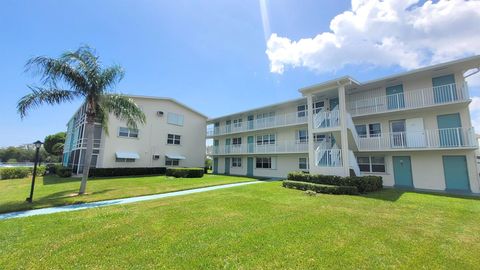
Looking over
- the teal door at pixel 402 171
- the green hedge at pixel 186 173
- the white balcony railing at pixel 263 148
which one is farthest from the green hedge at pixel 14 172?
the teal door at pixel 402 171

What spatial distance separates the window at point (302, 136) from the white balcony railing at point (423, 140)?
5429mm

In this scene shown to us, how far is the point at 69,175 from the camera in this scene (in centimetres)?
2198

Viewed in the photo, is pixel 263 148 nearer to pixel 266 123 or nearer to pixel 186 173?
pixel 266 123

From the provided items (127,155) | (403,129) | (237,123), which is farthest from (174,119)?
(403,129)

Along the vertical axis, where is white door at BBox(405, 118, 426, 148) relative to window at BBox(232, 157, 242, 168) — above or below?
above

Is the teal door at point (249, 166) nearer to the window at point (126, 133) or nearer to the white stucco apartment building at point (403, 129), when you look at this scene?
the white stucco apartment building at point (403, 129)

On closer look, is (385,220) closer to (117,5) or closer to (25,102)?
(117,5)

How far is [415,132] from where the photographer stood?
14.7 metres

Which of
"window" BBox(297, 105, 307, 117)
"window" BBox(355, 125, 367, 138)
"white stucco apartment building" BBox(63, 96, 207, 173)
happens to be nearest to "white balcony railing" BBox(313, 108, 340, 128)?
"window" BBox(355, 125, 367, 138)

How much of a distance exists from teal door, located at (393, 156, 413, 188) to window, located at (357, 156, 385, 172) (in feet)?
2.68

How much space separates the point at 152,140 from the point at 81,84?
47.8 feet

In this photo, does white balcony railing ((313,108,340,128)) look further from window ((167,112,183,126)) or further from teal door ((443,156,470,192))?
window ((167,112,183,126))

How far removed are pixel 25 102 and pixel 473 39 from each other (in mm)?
24979

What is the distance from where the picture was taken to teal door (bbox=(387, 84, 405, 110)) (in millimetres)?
15630
